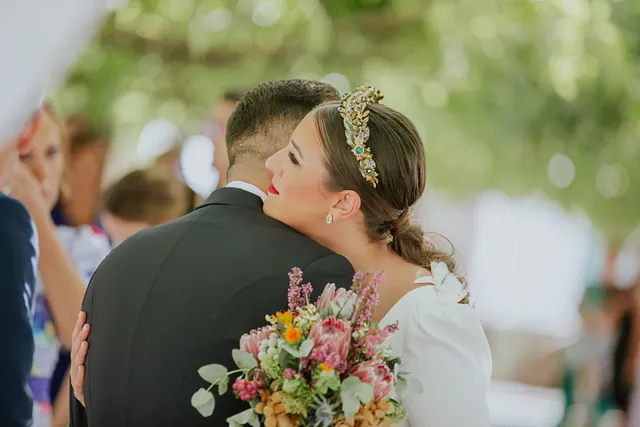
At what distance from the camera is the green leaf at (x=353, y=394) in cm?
195

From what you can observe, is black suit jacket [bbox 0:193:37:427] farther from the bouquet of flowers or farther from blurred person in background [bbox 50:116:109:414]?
blurred person in background [bbox 50:116:109:414]

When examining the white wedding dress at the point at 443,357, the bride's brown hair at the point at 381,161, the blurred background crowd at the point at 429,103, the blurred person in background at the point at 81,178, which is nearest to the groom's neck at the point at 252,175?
the bride's brown hair at the point at 381,161

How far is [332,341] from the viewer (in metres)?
1.98

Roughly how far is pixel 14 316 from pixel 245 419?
3.70 ft

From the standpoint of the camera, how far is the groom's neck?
8.65 feet

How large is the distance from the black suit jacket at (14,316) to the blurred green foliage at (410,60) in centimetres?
371

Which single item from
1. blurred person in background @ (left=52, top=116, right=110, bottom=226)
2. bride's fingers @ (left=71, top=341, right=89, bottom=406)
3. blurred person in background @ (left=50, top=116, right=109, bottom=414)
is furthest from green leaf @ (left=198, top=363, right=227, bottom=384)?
blurred person in background @ (left=52, top=116, right=110, bottom=226)

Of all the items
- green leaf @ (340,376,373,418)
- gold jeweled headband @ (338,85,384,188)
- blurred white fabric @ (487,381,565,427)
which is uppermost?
gold jeweled headband @ (338,85,384,188)

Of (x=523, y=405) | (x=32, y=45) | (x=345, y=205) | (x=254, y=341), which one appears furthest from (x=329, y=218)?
(x=523, y=405)

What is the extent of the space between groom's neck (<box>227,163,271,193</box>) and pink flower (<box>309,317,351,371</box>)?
698 millimetres

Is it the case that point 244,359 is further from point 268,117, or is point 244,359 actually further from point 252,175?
point 268,117

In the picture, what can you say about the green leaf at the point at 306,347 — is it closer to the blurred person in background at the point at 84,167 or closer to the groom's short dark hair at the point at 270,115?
the groom's short dark hair at the point at 270,115

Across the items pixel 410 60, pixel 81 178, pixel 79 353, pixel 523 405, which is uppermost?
pixel 410 60

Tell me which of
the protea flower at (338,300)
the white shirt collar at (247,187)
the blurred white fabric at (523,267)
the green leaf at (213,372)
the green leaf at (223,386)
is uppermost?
the white shirt collar at (247,187)
